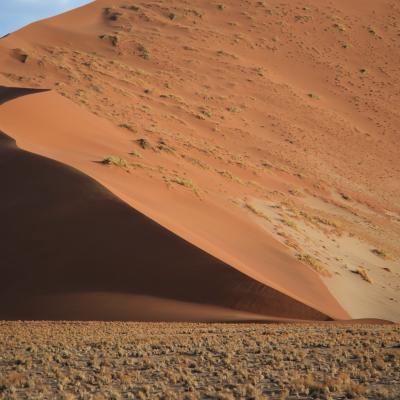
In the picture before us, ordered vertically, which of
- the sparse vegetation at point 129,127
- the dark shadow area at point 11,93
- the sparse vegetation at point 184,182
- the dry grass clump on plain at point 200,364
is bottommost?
the dry grass clump on plain at point 200,364

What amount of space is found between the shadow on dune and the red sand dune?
42 millimetres

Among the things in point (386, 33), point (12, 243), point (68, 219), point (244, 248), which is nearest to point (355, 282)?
point (244, 248)

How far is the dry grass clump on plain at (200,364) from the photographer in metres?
8.59

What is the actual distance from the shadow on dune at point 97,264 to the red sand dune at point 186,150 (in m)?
0.04

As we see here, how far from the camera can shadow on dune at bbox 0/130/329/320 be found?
17.4 meters

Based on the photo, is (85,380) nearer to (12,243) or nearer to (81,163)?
(12,243)

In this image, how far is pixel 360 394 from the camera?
324 inches

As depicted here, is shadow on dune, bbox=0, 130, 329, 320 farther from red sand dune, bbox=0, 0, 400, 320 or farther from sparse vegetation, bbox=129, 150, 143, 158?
sparse vegetation, bbox=129, 150, 143, 158

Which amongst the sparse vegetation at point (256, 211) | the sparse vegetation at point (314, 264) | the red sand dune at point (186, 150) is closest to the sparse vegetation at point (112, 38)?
the red sand dune at point (186, 150)

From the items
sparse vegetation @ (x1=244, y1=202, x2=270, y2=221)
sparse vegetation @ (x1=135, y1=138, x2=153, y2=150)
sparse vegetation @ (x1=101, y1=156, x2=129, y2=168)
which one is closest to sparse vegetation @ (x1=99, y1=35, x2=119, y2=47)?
sparse vegetation @ (x1=135, y1=138, x2=153, y2=150)

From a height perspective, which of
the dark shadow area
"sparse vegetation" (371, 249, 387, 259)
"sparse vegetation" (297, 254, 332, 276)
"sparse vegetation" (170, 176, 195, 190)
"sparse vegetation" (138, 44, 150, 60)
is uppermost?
"sparse vegetation" (138, 44, 150, 60)

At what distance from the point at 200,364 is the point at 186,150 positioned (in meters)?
23.0

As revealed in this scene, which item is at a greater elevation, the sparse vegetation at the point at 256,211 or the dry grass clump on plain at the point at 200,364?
the sparse vegetation at the point at 256,211

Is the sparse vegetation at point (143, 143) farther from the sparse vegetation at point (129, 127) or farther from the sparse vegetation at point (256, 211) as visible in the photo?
the sparse vegetation at point (256, 211)
